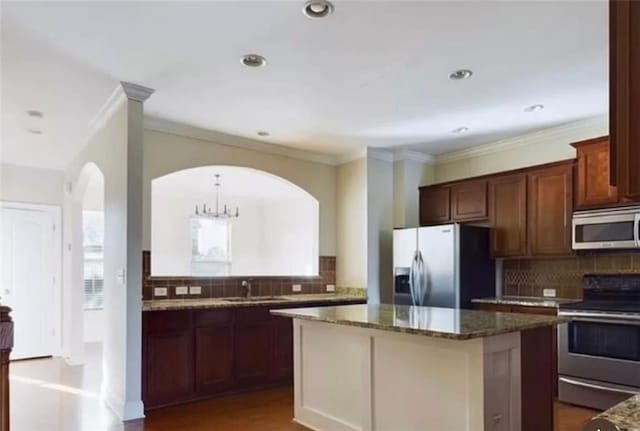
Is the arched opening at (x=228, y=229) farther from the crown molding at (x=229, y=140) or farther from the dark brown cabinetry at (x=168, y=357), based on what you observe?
the dark brown cabinetry at (x=168, y=357)

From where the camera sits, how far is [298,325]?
3869 millimetres

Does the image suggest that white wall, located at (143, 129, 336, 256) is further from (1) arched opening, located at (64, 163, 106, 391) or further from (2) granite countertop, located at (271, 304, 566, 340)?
(2) granite countertop, located at (271, 304, 566, 340)

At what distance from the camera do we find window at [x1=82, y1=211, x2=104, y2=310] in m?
8.01

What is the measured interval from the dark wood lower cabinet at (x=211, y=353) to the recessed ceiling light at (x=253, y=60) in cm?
231

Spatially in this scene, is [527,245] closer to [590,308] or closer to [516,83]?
[590,308]

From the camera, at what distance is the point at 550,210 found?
4.77 metres

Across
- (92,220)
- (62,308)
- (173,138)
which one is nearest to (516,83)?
(173,138)

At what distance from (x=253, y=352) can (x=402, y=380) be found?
2269 mm

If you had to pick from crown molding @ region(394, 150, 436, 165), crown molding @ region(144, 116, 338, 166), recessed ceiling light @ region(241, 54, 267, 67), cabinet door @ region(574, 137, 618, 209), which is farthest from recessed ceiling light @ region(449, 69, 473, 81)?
crown molding @ region(144, 116, 338, 166)

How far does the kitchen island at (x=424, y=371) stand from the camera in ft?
8.55

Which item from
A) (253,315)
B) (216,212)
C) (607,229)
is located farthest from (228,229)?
(607,229)

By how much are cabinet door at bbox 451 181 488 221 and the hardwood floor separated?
2.13 meters

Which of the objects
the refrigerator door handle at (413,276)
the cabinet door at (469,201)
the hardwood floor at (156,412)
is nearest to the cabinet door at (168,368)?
the hardwood floor at (156,412)

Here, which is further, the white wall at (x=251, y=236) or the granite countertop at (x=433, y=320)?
the white wall at (x=251, y=236)
